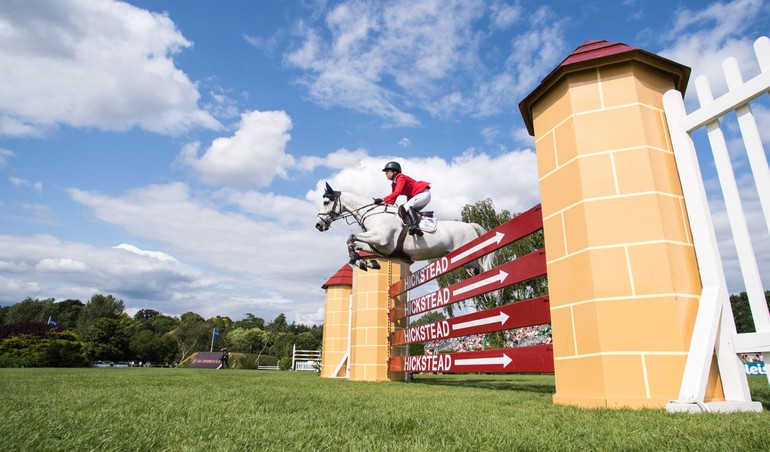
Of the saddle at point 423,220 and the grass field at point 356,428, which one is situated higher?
the saddle at point 423,220

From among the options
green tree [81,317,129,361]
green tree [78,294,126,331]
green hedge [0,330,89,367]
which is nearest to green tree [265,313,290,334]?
green tree [78,294,126,331]

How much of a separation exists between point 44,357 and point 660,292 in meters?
26.3

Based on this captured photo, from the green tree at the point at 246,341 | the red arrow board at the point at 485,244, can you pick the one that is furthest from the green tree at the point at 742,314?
the green tree at the point at 246,341

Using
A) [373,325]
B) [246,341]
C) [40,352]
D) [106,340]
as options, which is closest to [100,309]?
[246,341]

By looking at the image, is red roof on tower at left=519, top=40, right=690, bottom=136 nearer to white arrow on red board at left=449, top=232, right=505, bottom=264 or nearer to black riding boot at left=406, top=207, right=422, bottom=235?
white arrow on red board at left=449, top=232, right=505, bottom=264

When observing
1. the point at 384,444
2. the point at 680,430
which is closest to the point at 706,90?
the point at 680,430

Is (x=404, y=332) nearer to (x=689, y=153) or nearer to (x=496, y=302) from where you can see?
(x=689, y=153)

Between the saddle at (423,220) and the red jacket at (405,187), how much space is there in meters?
0.23

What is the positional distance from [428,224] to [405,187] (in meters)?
0.67

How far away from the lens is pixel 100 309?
61.4 m

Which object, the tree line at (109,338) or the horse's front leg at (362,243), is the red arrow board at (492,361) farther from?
the tree line at (109,338)

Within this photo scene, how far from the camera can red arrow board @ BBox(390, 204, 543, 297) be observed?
4508 millimetres

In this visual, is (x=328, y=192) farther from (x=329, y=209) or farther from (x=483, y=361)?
(x=483, y=361)

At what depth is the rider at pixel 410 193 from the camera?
6109 mm
